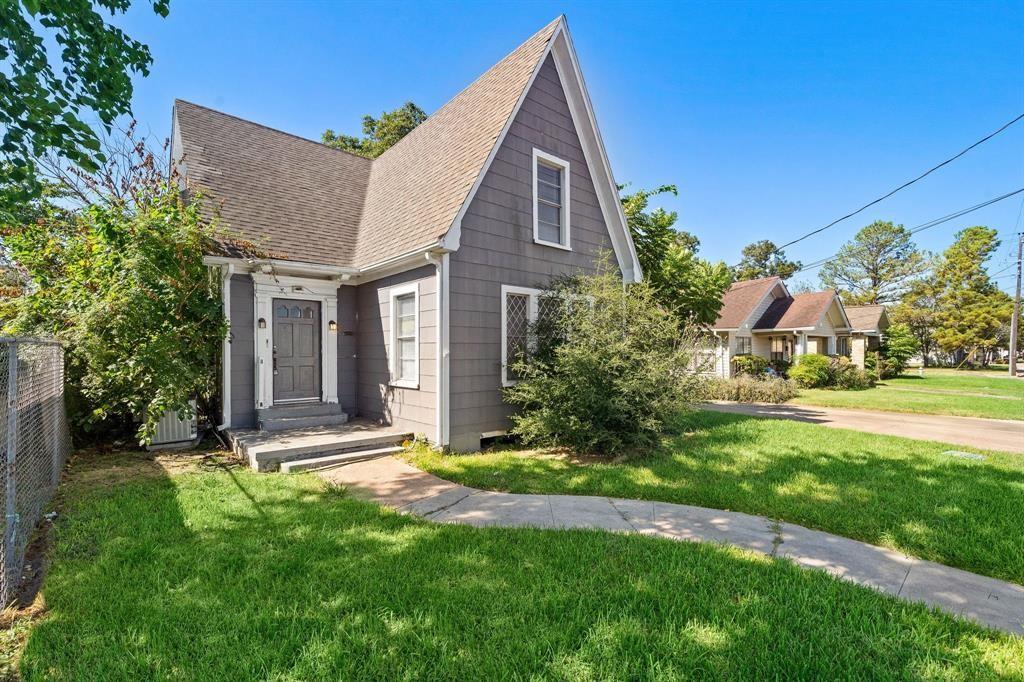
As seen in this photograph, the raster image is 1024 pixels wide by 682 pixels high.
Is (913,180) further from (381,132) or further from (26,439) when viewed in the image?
(381,132)

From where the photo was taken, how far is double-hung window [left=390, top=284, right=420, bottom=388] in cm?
754

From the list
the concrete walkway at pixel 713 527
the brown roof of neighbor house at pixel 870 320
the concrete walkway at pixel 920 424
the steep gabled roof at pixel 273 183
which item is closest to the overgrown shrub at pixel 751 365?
the concrete walkway at pixel 920 424

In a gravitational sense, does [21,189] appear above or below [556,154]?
below

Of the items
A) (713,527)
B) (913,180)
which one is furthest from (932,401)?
(713,527)

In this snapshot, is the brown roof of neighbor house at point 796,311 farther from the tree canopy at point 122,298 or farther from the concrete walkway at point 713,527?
the tree canopy at point 122,298

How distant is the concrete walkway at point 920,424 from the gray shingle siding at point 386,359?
341 inches

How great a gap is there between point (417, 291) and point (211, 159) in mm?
5967

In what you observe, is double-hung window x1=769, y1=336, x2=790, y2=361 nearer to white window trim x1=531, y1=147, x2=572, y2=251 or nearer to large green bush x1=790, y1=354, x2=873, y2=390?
large green bush x1=790, y1=354, x2=873, y2=390

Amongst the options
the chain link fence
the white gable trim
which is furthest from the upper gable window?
the chain link fence

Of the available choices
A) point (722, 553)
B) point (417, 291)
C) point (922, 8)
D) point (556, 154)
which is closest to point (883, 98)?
point (922, 8)

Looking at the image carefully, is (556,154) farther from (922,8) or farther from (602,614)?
(922,8)

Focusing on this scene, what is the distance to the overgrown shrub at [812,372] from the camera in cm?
1867

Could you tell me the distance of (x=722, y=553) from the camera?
343 cm

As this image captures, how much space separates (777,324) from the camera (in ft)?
73.8
